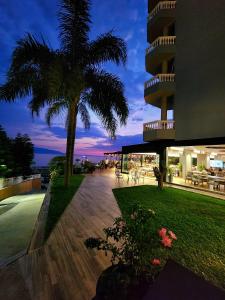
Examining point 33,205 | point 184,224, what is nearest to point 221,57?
point 184,224

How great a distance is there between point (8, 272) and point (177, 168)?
1506 cm

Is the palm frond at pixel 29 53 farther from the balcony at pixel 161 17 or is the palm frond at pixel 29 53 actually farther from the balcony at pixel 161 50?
the balcony at pixel 161 17

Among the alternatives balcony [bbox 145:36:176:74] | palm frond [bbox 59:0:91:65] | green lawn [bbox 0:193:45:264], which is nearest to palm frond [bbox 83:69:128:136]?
palm frond [bbox 59:0:91:65]

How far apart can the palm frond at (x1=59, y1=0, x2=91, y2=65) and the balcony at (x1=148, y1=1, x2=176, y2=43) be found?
644 centimetres

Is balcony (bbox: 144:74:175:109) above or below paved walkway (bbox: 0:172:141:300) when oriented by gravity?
above

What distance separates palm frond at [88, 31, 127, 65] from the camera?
854cm

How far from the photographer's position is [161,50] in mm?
12336

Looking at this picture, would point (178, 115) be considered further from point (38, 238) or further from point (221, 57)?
point (38, 238)

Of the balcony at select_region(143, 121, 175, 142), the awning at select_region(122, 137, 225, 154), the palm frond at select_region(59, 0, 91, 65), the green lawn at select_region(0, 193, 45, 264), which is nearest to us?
the green lawn at select_region(0, 193, 45, 264)

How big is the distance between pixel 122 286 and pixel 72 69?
24.8 feet

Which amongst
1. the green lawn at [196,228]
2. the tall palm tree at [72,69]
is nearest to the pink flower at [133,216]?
the green lawn at [196,228]

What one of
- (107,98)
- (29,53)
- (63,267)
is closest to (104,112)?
(107,98)

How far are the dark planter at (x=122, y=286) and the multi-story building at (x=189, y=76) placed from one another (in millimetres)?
8605

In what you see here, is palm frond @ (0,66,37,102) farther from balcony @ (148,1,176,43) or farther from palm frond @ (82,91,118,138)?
balcony @ (148,1,176,43)
